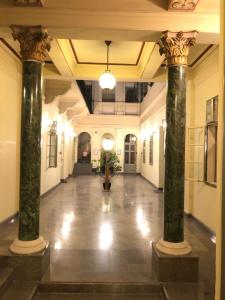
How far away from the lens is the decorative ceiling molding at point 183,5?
3.44 m

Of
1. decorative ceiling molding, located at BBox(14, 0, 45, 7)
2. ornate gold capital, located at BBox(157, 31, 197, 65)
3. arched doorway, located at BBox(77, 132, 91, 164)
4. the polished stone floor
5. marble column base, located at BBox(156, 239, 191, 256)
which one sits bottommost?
the polished stone floor

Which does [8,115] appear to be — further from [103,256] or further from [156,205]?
[156,205]

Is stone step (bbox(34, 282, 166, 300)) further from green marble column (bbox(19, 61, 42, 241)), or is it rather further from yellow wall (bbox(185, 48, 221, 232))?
yellow wall (bbox(185, 48, 221, 232))

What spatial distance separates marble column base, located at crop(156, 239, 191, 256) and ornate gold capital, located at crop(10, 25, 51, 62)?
3.06 meters

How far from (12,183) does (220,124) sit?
517 cm

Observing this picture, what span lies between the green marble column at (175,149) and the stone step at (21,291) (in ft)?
5.94

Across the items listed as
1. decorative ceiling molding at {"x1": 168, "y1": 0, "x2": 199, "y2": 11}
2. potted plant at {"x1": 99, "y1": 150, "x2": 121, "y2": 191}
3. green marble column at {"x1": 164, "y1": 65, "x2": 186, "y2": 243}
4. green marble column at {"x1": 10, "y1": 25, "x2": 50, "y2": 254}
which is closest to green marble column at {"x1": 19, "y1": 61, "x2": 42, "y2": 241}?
green marble column at {"x1": 10, "y1": 25, "x2": 50, "y2": 254}

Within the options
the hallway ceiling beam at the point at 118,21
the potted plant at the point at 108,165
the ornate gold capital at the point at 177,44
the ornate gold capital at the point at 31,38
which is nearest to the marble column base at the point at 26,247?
the ornate gold capital at the point at 31,38

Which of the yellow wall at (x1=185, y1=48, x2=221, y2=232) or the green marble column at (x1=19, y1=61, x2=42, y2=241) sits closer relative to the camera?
the green marble column at (x1=19, y1=61, x2=42, y2=241)

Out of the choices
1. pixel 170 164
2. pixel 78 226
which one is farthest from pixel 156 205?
pixel 170 164

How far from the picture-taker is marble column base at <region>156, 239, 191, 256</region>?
3545mm

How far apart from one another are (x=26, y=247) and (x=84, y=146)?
1625cm

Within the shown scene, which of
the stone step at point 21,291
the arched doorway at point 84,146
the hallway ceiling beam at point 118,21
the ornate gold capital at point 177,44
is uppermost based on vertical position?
the hallway ceiling beam at point 118,21

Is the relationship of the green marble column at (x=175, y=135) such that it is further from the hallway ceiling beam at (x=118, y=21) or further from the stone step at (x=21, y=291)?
the stone step at (x=21, y=291)
